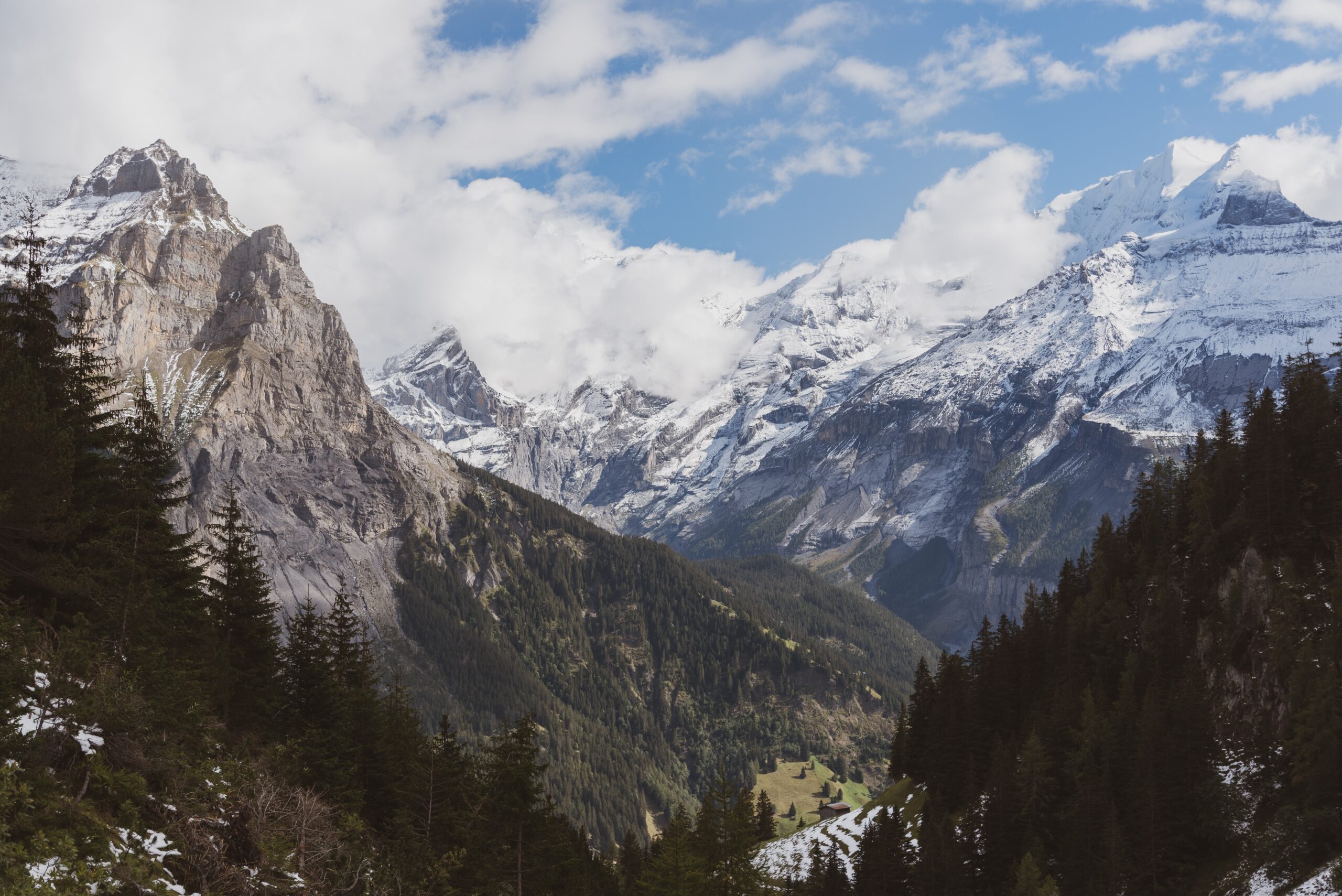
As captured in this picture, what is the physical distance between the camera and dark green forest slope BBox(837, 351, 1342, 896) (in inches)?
2990

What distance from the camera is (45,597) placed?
46.3 m

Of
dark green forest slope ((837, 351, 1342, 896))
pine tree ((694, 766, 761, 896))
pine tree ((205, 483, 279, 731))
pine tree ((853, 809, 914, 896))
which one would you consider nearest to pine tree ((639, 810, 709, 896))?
pine tree ((694, 766, 761, 896))

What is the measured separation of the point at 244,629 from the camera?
62656mm

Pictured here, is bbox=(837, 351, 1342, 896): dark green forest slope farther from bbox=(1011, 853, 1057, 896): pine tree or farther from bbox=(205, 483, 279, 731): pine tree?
bbox=(205, 483, 279, 731): pine tree

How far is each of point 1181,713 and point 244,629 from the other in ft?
253

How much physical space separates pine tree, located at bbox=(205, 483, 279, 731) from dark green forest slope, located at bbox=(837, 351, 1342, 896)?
193 ft

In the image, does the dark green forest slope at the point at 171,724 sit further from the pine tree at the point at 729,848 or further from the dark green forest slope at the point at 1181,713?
the dark green forest slope at the point at 1181,713

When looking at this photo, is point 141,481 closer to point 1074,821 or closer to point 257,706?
point 257,706

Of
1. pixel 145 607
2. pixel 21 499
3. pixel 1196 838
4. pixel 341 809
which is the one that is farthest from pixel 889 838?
pixel 21 499

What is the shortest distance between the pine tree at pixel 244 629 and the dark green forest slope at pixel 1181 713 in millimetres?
58743

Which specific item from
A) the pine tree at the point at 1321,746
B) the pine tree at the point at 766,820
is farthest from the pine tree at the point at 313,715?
the pine tree at the point at 766,820

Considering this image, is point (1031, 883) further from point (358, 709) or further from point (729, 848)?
point (358, 709)

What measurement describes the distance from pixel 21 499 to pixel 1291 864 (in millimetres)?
75881

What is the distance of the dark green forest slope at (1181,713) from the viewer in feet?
249
